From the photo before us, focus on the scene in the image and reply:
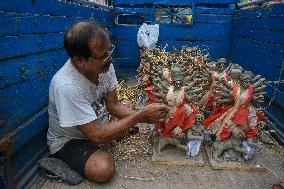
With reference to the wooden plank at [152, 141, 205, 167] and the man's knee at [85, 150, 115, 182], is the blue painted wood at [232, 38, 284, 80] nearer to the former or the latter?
the wooden plank at [152, 141, 205, 167]

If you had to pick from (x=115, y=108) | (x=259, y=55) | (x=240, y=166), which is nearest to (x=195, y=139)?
(x=240, y=166)

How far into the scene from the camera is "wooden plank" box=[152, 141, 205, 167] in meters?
3.67

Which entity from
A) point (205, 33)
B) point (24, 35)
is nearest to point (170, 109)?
point (24, 35)

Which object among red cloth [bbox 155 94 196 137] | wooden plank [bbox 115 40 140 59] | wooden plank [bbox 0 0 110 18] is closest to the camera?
wooden plank [bbox 0 0 110 18]

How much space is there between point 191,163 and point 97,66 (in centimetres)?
161

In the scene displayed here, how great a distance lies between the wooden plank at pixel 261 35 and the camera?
16.1 ft

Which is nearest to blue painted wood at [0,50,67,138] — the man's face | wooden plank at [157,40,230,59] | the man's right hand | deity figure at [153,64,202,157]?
the man's face

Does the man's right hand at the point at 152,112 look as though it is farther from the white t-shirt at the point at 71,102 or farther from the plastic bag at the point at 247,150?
the plastic bag at the point at 247,150

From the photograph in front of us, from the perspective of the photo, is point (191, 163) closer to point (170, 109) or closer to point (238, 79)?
point (170, 109)

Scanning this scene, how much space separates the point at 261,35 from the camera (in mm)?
5895

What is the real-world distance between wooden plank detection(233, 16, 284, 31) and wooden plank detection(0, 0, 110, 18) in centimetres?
320

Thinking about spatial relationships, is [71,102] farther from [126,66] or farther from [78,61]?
[126,66]

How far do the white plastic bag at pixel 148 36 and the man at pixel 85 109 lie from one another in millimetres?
4173

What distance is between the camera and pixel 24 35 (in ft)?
10.3
